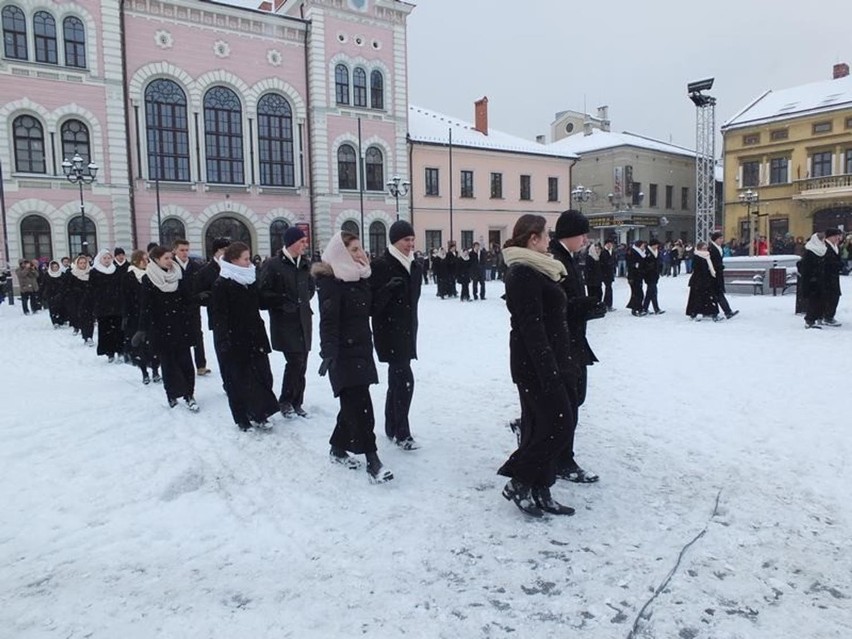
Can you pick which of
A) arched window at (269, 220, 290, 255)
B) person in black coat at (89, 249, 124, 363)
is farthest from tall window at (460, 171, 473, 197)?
person in black coat at (89, 249, 124, 363)

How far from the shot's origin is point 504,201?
40.8 metres

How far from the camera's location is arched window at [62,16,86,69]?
87.8ft

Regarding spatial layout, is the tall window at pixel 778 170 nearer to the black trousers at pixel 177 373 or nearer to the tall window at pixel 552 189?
the tall window at pixel 552 189

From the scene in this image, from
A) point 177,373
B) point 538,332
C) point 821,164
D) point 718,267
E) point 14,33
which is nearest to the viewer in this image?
point 538,332

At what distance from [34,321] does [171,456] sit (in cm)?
1520

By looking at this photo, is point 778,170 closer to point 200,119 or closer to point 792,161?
point 792,161

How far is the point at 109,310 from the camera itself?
9.94 meters

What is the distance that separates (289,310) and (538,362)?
3031 mm

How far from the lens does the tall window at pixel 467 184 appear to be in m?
38.9

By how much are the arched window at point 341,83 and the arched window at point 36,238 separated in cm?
1561

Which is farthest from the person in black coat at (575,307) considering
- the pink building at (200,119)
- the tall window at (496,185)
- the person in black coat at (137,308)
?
the tall window at (496,185)

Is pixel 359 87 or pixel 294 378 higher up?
pixel 359 87

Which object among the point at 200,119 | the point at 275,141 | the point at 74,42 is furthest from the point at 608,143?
the point at 74,42

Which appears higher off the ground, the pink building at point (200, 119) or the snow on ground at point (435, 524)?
the pink building at point (200, 119)
